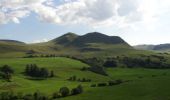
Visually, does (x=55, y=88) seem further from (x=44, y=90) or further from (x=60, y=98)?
(x=60, y=98)

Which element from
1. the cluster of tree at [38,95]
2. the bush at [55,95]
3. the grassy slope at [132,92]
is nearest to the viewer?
the grassy slope at [132,92]

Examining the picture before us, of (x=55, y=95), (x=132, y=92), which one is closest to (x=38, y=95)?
(x=55, y=95)

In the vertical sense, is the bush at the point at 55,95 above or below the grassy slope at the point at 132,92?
below

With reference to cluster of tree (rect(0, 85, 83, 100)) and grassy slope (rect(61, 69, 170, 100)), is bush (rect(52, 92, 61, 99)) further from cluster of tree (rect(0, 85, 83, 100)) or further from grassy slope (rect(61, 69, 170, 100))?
grassy slope (rect(61, 69, 170, 100))

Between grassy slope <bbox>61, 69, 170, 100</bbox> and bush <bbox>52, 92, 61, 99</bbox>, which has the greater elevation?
grassy slope <bbox>61, 69, 170, 100</bbox>

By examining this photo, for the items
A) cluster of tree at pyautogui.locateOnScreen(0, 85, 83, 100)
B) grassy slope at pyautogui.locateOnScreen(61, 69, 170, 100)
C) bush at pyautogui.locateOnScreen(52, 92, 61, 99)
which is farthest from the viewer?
bush at pyautogui.locateOnScreen(52, 92, 61, 99)

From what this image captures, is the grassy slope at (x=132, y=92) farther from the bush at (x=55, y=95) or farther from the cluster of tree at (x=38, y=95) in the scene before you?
the bush at (x=55, y=95)

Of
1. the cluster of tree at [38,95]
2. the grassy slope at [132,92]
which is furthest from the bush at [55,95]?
the grassy slope at [132,92]

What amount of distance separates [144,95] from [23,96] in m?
57.8

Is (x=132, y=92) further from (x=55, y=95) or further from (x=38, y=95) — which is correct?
(x=38, y=95)

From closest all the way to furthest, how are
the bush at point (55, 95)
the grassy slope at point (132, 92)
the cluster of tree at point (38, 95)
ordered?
1. the grassy slope at point (132, 92)
2. the cluster of tree at point (38, 95)
3. the bush at point (55, 95)

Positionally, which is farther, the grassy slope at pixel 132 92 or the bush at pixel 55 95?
the bush at pixel 55 95

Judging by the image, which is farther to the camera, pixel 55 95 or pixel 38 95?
pixel 55 95

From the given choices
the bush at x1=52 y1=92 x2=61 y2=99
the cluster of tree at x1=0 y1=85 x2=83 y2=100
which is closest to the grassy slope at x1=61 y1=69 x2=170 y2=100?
the cluster of tree at x1=0 y1=85 x2=83 y2=100
